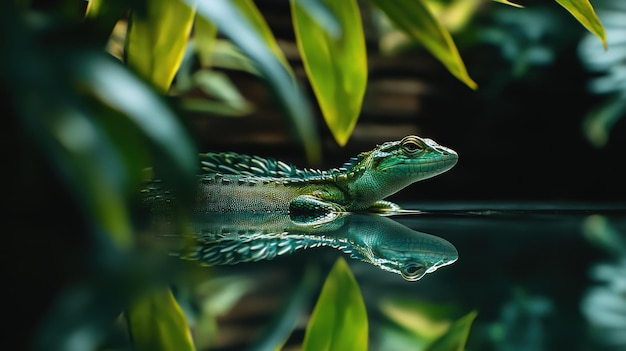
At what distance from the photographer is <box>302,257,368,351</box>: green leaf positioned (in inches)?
22.9

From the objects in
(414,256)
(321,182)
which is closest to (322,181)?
(321,182)

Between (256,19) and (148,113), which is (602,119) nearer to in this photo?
(256,19)

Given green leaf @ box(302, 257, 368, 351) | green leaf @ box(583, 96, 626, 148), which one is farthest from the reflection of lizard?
green leaf @ box(583, 96, 626, 148)

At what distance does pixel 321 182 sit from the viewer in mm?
2281

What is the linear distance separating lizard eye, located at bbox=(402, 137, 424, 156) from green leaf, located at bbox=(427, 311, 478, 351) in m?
1.54

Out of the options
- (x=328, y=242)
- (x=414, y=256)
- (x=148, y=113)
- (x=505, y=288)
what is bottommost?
Answer: (x=328, y=242)

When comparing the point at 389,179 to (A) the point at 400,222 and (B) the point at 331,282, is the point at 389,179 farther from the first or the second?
(B) the point at 331,282

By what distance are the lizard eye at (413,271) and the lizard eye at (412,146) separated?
1.18 meters

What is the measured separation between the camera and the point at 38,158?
24.2 inches

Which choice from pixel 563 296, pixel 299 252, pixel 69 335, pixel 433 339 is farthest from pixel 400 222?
pixel 69 335

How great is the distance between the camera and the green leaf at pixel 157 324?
0.56 metres

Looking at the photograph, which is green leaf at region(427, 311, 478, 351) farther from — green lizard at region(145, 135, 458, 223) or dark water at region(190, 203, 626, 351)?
green lizard at region(145, 135, 458, 223)

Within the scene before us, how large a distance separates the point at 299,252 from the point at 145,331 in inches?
23.2

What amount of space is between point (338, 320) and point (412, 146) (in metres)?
1.59
